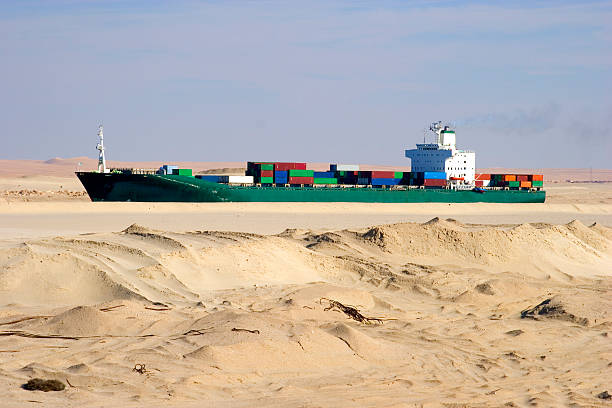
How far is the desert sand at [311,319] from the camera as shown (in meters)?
10.0

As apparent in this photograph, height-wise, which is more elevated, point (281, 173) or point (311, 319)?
point (281, 173)

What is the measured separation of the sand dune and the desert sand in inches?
1.5

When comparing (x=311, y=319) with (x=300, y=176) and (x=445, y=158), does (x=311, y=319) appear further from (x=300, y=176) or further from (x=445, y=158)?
(x=445, y=158)

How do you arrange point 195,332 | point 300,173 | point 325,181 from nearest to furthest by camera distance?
1. point 195,332
2. point 300,173
3. point 325,181

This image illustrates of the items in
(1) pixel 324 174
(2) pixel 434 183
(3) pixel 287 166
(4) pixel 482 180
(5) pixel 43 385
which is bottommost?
(5) pixel 43 385

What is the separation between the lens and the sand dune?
33.0 feet

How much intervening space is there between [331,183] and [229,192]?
36.4ft

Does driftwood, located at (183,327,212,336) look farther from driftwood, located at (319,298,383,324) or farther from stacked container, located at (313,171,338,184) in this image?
stacked container, located at (313,171,338,184)

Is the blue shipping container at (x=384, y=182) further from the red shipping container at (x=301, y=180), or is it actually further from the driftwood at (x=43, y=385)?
the driftwood at (x=43, y=385)

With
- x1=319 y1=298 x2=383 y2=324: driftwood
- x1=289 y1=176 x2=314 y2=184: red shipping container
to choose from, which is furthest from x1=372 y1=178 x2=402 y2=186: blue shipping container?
x1=319 y1=298 x2=383 y2=324: driftwood

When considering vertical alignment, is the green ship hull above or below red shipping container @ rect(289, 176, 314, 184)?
below

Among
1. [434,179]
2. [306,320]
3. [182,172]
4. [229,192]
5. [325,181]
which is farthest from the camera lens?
[434,179]

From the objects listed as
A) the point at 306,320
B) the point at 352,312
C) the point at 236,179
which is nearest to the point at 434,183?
the point at 236,179

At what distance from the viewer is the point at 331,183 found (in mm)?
62969
